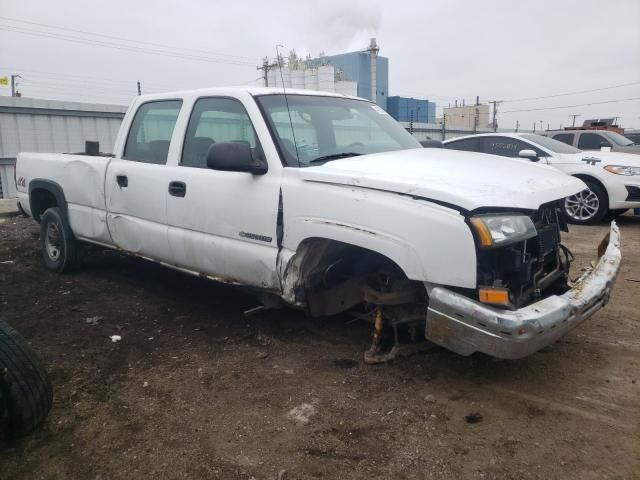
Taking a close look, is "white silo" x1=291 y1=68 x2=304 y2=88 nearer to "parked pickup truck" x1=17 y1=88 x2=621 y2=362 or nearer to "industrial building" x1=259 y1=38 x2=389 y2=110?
"industrial building" x1=259 y1=38 x2=389 y2=110

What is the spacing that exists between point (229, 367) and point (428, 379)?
1311 mm

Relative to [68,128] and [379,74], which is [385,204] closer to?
[68,128]

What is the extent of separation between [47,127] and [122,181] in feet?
30.6

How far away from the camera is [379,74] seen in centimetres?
3089

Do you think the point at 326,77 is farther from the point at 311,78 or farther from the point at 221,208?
the point at 221,208

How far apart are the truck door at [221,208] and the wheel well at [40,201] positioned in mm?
2477

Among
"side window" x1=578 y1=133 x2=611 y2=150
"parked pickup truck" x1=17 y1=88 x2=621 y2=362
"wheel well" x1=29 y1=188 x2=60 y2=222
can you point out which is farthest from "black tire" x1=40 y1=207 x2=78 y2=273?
"side window" x1=578 y1=133 x2=611 y2=150

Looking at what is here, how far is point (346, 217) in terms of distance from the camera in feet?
9.77

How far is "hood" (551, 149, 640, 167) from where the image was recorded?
26.3ft

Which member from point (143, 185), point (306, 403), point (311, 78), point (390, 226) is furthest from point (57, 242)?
point (311, 78)

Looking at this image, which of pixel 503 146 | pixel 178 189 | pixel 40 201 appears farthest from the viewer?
pixel 503 146

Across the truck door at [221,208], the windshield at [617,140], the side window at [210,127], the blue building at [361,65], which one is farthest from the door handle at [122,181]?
the blue building at [361,65]

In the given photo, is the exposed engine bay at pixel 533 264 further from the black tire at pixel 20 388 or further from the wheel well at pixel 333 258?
the black tire at pixel 20 388

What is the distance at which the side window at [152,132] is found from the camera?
4262 millimetres
